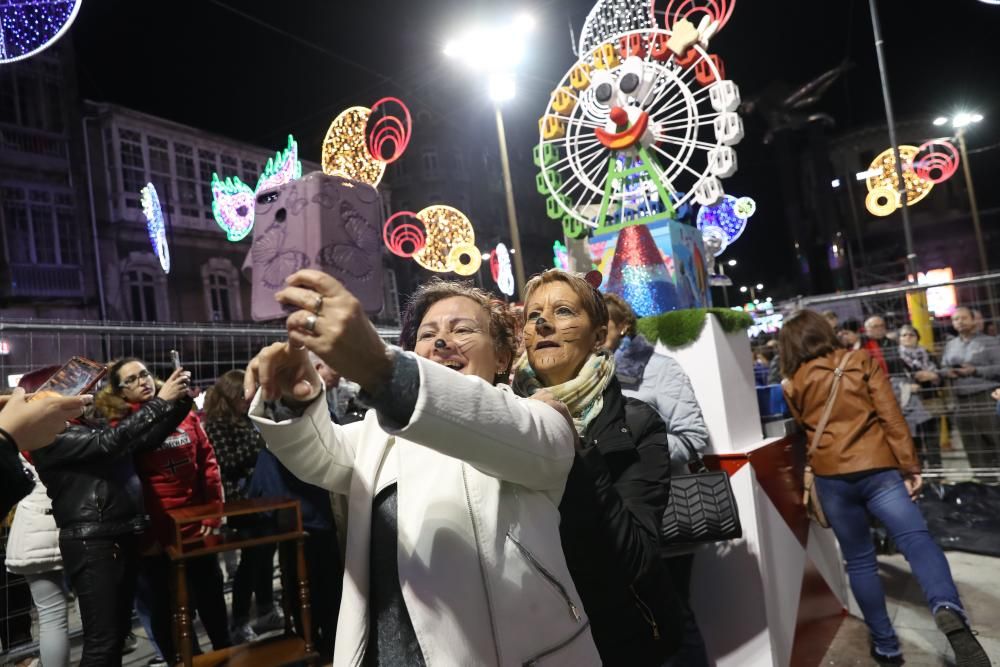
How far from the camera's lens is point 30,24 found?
3.29m

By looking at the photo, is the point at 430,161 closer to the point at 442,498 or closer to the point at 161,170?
the point at 161,170

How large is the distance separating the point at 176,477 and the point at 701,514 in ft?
10.1

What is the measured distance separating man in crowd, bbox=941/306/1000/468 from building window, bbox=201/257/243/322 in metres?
15.2

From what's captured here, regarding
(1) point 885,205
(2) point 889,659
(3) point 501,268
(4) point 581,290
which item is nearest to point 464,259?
(3) point 501,268

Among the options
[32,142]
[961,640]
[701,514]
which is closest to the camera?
[701,514]

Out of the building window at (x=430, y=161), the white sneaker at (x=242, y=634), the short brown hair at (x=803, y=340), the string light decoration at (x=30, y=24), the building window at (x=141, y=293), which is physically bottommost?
the white sneaker at (x=242, y=634)

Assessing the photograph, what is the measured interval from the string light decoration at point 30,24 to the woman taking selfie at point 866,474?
446 cm

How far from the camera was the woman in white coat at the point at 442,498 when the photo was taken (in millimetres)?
974

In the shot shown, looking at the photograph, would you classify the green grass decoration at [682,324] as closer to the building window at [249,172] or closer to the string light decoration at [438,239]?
the string light decoration at [438,239]

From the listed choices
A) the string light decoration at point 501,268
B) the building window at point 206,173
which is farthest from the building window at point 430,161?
the string light decoration at point 501,268

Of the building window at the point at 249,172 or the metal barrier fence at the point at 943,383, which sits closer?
the metal barrier fence at the point at 943,383

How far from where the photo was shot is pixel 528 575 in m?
1.21

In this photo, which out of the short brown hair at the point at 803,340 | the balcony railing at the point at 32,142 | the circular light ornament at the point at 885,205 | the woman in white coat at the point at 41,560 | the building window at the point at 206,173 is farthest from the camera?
the building window at the point at 206,173

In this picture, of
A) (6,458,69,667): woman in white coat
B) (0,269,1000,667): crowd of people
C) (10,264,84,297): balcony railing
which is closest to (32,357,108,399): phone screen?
(0,269,1000,667): crowd of people
